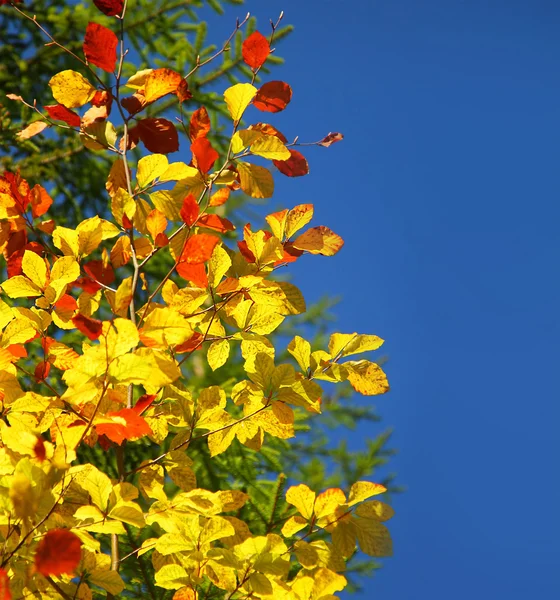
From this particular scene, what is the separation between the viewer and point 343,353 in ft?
3.98

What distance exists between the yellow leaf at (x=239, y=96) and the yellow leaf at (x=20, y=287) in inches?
19.3

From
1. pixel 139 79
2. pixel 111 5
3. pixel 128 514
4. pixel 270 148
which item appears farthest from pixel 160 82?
pixel 128 514

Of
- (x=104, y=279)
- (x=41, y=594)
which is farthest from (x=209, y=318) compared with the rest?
(x=41, y=594)

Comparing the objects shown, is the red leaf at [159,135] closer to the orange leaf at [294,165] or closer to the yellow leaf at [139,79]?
the yellow leaf at [139,79]

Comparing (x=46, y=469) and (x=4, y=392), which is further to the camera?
(x=4, y=392)

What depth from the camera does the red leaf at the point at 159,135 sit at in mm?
1294

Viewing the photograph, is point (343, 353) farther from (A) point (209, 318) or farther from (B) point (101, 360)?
(B) point (101, 360)

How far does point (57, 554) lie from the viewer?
0.81m

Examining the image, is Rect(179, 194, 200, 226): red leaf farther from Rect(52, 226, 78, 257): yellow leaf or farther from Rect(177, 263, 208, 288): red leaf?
Rect(52, 226, 78, 257): yellow leaf

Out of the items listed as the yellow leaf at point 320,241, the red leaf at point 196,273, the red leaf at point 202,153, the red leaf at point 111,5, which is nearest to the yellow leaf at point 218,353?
the red leaf at point 196,273

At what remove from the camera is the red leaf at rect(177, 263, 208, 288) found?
1.21 metres

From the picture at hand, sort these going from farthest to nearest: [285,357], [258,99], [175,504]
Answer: [285,357] → [258,99] → [175,504]

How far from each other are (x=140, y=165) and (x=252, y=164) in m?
0.21

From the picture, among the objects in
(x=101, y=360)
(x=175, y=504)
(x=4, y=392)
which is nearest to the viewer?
(x=101, y=360)
